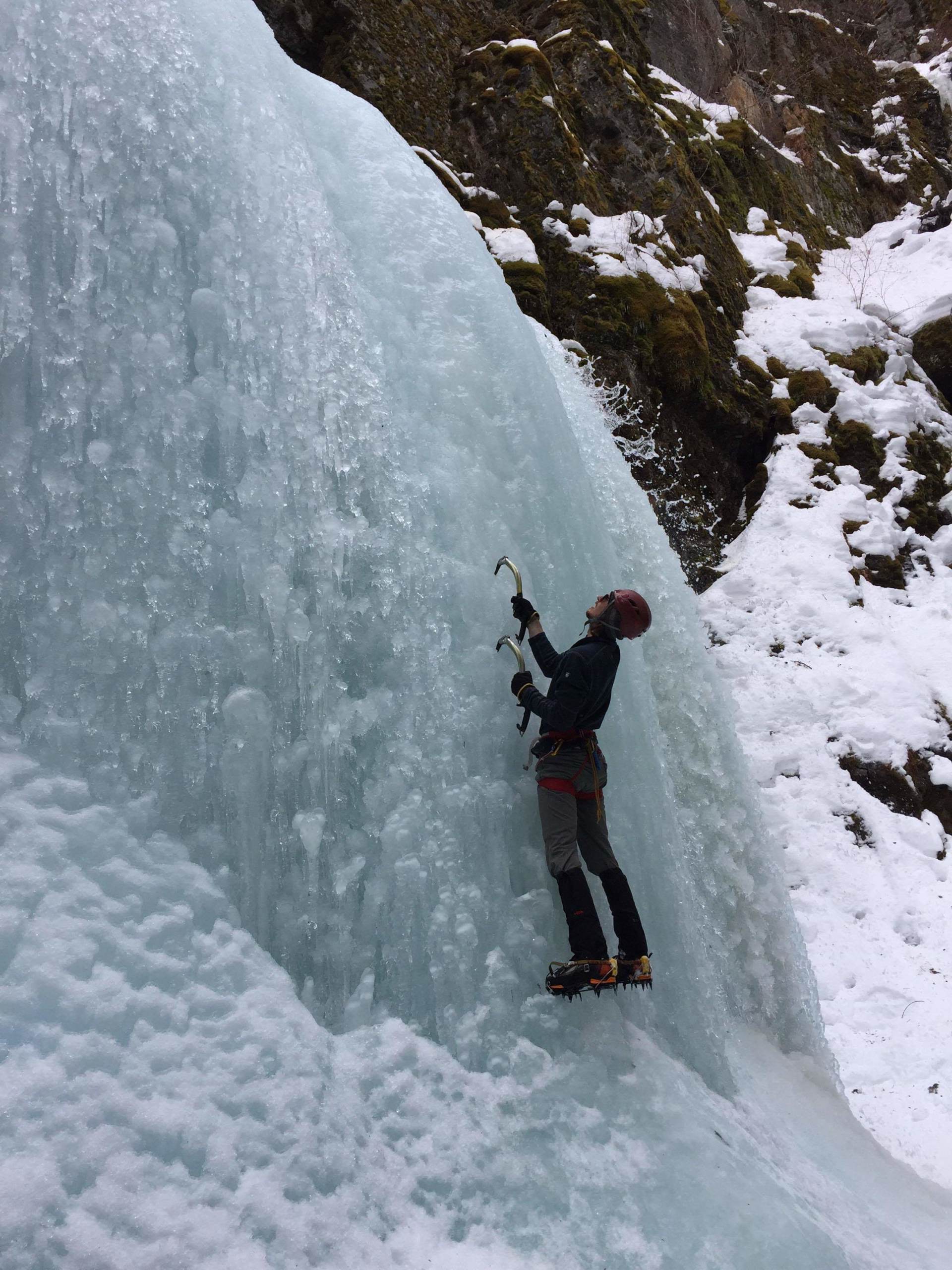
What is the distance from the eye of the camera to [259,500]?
2.54 metres

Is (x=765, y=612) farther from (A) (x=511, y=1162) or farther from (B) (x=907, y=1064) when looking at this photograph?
(A) (x=511, y=1162)

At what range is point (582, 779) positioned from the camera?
2738 millimetres

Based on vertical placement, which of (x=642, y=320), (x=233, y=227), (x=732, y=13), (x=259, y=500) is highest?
(x=732, y=13)

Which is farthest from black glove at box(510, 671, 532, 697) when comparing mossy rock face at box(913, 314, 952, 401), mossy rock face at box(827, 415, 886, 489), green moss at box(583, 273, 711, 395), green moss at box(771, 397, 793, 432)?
mossy rock face at box(913, 314, 952, 401)

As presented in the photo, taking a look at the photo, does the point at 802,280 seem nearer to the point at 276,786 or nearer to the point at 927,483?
the point at 927,483

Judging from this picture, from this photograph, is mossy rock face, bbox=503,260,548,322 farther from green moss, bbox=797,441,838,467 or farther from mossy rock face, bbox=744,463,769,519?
green moss, bbox=797,441,838,467

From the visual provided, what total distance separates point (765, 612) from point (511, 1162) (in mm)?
6324

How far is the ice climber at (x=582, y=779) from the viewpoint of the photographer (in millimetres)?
2480

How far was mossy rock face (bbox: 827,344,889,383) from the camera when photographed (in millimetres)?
9648

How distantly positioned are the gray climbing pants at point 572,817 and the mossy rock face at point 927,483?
7.06 m

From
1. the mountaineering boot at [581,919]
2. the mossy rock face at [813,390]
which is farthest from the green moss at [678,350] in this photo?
the mountaineering boot at [581,919]

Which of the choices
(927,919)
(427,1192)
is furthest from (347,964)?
(927,919)

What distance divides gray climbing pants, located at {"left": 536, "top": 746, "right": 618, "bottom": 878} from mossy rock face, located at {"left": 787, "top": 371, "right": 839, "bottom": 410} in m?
7.84

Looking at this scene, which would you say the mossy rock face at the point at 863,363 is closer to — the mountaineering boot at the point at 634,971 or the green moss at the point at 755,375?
the green moss at the point at 755,375
